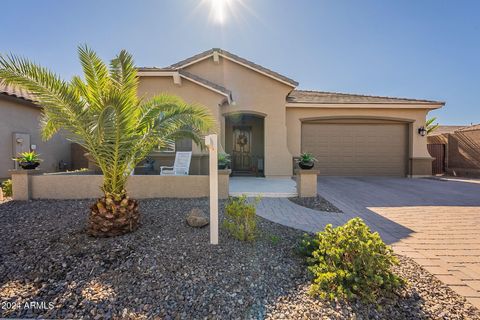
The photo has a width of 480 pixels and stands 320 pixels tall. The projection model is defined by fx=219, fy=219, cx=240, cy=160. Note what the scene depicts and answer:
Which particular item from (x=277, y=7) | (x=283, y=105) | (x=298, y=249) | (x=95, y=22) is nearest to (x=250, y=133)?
(x=283, y=105)

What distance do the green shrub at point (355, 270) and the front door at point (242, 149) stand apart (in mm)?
9759

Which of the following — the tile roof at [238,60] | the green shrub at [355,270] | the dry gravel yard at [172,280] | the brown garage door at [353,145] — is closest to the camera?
the dry gravel yard at [172,280]

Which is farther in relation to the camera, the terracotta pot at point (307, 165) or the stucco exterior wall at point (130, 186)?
the terracotta pot at point (307, 165)

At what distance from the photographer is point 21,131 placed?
35.7ft

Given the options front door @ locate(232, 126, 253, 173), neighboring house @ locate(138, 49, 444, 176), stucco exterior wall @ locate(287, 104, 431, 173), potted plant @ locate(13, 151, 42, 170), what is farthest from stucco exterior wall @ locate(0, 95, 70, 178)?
stucco exterior wall @ locate(287, 104, 431, 173)

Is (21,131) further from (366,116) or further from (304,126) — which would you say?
(366,116)

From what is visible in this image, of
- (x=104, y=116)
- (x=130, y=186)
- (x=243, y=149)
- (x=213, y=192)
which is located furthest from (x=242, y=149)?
(x=104, y=116)

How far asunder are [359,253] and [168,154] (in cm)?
862

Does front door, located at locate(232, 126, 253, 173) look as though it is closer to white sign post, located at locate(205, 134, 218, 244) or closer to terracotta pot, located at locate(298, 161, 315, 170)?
terracotta pot, located at locate(298, 161, 315, 170)

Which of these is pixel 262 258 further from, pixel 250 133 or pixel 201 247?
pixel 250 133

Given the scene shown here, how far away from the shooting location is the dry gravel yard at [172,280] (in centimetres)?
242

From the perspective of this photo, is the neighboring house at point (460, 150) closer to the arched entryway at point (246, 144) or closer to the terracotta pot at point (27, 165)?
the arched entryway at point (246, 144)

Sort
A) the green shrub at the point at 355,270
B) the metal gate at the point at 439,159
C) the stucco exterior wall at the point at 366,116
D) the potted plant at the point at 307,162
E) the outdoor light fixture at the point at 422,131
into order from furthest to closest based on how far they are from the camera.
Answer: the metal gate at the point at 439,159, the outdoor light fixture at the point at 422,131, the stucco exterior wall at the point at 366,116, the potted plant at the point at 307,162, the green shrub at the point at 355,270

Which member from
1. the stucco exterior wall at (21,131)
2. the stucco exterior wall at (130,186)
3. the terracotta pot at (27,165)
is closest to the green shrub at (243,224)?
the stucco exterior wall at (130,186)
